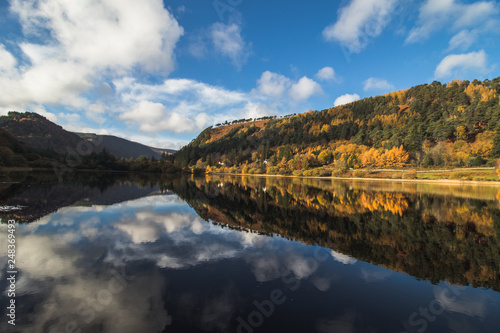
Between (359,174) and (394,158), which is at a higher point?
(394,158)

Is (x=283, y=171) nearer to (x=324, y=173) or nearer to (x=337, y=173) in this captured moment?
(x=324, y=173)

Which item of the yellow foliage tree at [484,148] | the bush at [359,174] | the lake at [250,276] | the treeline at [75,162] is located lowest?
the lake at [250,276]

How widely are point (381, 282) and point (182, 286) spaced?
20.7 feet

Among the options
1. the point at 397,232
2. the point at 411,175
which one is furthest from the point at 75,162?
the point at 411,175

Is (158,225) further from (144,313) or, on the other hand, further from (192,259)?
(144,313)

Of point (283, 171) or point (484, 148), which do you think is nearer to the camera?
point (484, 148)

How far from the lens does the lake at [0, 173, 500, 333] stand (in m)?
5.12

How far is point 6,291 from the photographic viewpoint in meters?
5.90

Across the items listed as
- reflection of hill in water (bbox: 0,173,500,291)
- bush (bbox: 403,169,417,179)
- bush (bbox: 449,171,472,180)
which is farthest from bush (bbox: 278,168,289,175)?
reflection of hill in water (bbox: 0,173,500,291)

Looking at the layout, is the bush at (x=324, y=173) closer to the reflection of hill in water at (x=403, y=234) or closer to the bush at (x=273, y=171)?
the bush at (x=273, y=171)

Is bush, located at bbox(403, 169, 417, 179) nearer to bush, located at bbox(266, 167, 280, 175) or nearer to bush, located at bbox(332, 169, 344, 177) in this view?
bush, located at bbox(332, 169, 344, 177)

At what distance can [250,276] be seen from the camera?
24.4ft

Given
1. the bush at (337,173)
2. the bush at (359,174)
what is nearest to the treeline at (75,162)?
the bush at (337,173)

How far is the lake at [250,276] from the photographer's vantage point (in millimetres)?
5121
